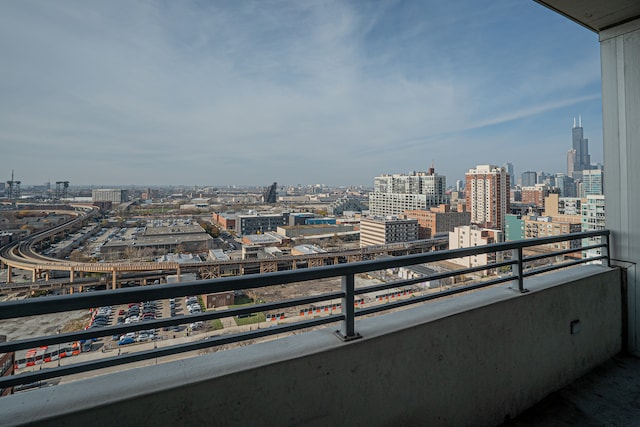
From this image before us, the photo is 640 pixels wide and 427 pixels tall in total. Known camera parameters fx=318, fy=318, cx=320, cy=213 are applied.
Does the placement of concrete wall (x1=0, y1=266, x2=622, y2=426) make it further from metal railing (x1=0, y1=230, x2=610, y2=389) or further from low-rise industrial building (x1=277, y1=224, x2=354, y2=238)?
low-rise industrial building (x1=277, y1=224, x2=354, y2=238)

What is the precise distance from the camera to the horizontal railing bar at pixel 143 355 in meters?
1.02

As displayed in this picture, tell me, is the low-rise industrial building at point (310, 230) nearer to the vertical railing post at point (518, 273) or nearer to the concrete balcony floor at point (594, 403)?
the vertical railing post at point (518, 273)

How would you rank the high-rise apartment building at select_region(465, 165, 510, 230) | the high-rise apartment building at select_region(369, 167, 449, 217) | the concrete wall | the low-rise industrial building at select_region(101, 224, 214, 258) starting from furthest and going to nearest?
the high-rise apartment building at select_region(369, 167, 449, 217), the high-rise apartment building at select_region(465, 165, 510, 230), the low-rise industrial building at select_region(101, 224, 214, 258), the concrete wall

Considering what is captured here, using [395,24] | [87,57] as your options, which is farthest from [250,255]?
[395,24]

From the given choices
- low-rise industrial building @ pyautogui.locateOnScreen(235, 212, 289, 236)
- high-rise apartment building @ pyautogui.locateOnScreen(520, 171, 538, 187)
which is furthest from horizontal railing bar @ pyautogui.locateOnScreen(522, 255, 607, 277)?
high-rise apartment building @ pyautogui.locateOnScreen(520, 171, 538, 187)

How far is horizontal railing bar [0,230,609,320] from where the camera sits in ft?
3.29

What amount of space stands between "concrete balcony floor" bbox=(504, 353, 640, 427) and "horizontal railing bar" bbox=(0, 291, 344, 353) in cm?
185

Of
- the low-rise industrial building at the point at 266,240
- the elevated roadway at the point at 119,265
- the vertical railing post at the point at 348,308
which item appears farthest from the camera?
the low-rise industrial building at the point at 266,240

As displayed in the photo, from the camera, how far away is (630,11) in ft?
9.30

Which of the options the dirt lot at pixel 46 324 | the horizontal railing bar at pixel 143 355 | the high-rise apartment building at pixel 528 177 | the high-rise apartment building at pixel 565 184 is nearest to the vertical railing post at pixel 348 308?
the horizontal railing bar at pixel 143 355

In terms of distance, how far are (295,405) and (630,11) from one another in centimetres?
416

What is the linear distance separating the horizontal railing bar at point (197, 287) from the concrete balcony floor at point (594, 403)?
4.43 feet

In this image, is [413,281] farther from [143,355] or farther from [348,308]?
[143,355]

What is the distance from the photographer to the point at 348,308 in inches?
60.9
